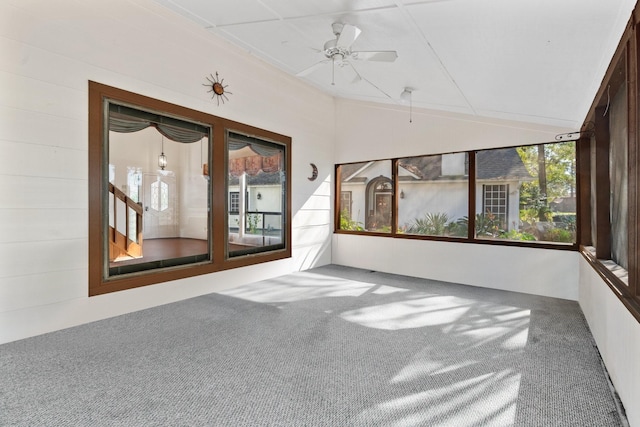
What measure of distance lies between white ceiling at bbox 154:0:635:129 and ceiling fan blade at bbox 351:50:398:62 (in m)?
0.15

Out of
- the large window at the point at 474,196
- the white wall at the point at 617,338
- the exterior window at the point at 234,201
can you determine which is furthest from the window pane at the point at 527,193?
the exterior window at the point at 234,201

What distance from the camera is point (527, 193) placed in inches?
201

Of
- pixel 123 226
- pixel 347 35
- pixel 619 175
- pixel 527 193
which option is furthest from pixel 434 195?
pixel 123 226

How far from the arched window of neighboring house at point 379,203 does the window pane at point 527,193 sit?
1603 mm

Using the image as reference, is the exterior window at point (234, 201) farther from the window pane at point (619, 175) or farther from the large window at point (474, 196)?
the window pane at point (619, 175)

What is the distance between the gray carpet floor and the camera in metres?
2.09

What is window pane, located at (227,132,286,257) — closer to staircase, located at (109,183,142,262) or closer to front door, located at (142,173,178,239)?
front door, located at (142,173,178,239)

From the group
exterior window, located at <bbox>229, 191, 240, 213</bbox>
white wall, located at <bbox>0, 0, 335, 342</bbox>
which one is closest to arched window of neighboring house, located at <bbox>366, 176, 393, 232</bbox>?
exterior window, located at <bbox>229, 191, 240, 213</bbox>

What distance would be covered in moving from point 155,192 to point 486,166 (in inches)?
195

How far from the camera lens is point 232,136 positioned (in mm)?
5180

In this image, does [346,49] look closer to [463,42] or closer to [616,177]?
[463,42]

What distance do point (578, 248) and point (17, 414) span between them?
19.7 feet

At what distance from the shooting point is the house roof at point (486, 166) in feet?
17.1

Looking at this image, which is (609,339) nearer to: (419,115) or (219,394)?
(219,394)
